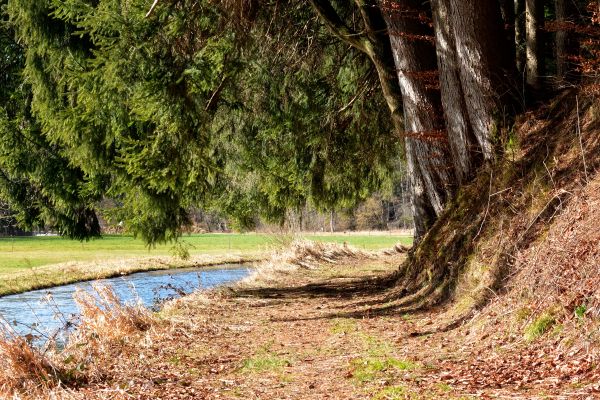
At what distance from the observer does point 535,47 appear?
945 centimetres

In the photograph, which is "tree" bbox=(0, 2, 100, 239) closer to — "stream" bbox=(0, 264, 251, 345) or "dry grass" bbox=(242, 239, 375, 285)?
"stream" bbox=(0, 264, 251, 345)

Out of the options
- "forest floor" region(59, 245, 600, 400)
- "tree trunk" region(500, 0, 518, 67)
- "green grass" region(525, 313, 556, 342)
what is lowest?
"forest floor" region(59, 245, 600, 400)

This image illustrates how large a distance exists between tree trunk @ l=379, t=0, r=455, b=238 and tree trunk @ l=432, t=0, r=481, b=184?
575 mm

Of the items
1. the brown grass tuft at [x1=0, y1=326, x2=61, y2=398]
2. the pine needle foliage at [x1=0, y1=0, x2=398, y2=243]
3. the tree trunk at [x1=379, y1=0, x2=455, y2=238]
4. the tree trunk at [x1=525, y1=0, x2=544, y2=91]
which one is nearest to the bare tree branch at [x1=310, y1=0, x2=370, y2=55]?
the tree trunk at [x1=379, y1=0, x2=455, y2=238]

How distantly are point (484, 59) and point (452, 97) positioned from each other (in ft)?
2.26

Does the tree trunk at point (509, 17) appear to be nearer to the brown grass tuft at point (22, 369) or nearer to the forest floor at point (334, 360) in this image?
the forest floor at point (334, 360)

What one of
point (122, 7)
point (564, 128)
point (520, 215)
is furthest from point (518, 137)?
point (122, 7)

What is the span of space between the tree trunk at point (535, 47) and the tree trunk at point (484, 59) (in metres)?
0.33

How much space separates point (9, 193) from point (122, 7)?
6.81 m

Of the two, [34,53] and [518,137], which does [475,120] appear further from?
[34,53]

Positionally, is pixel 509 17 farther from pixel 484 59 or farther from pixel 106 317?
pixel 106 317

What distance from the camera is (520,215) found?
7.98m

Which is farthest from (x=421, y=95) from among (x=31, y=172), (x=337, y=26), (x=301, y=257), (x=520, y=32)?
(x=301, y=257)

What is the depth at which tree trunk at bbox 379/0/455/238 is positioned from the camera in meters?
10.5
